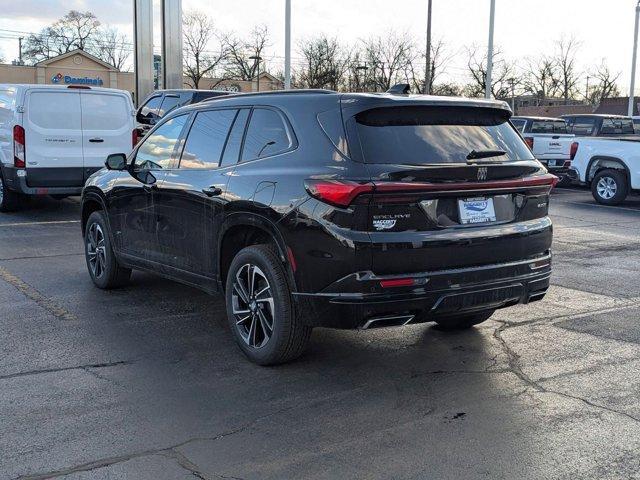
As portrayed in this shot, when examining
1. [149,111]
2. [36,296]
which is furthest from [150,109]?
[36,296]

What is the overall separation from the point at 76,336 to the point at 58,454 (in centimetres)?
207

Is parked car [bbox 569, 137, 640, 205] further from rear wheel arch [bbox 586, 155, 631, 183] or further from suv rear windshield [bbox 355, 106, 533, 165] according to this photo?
suv rear windshield [bbox 355, 106, 533, 165]

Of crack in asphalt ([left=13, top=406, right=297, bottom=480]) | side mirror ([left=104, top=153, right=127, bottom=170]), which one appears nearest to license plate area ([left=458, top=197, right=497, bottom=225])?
crack in asphalt ([left=13, top=406, right=297, bottom=480])

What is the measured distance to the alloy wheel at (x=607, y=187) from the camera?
52.0 feet

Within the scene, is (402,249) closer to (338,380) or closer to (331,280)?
(331,280)

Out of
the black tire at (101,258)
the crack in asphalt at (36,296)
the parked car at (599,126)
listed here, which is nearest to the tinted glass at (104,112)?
the crack in asphalt at (36,296)

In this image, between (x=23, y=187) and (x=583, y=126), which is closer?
(x=23, y=187)

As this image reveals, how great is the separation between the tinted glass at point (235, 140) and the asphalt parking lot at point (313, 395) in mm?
1375

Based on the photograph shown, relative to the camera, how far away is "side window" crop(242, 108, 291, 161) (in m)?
4.96

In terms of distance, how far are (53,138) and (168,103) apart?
5.31 metres

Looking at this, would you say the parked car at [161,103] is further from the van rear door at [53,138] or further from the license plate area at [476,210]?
the license plate area at [476,210]

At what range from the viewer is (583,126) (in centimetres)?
2061

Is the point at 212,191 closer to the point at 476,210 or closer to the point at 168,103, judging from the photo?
the point at 476,210

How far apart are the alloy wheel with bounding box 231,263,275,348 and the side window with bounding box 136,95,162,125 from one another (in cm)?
1224
